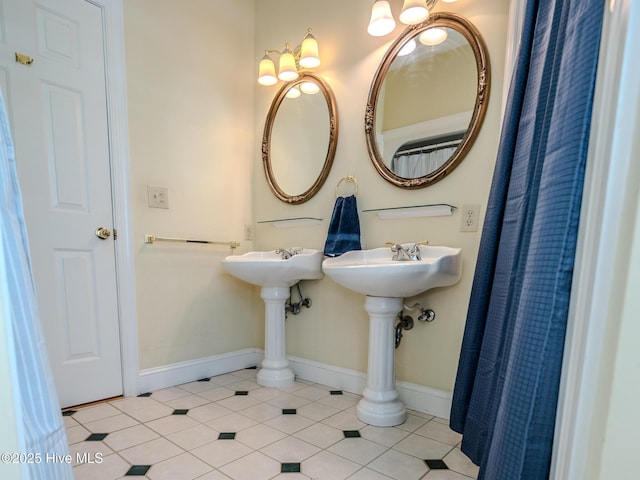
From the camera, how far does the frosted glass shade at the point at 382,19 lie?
156 cm

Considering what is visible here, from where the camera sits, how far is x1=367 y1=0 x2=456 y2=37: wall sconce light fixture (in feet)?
4.79

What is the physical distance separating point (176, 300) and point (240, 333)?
21.2 inches

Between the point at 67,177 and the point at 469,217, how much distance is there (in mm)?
1991

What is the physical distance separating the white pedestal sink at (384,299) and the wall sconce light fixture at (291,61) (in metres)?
1.22

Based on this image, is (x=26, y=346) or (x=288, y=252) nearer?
(x=26, y=346)

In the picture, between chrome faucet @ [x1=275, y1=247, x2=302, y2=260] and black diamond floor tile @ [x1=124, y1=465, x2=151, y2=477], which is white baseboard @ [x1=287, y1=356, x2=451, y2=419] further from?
black diamond floor tile @ [x1=124, y1=465, x2=151, y2=477]

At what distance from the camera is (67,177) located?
1631 millimetres

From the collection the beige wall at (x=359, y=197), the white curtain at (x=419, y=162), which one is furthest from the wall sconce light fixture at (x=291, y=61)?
the white curtain at (x=419, y=162)

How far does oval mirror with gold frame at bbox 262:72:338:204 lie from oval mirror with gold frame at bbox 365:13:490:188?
0.32m

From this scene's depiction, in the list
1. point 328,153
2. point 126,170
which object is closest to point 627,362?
point 328,153

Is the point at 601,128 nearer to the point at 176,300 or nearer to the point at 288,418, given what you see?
the point at 288,418

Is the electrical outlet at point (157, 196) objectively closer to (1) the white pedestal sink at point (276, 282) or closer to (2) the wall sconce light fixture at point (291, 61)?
(1) the white pedestal sink at point (276, 282)

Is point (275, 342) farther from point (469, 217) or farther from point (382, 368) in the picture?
point (469, 217)

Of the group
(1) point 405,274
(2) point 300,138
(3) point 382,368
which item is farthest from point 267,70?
(3) point 382,368
